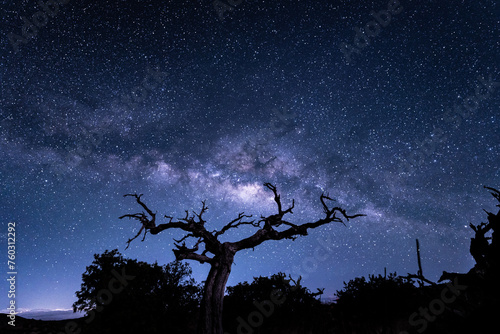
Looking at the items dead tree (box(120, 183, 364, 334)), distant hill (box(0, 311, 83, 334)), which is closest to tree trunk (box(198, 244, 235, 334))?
dead tree (box(120, 183, 364, 334))

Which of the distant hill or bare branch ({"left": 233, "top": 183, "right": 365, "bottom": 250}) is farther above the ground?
bare branch ({"left": 233, "top": 183, "right": 365, "bottom": 250})

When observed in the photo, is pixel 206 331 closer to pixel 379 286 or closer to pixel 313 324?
pixel 313 324

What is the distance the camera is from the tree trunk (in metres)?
12.0

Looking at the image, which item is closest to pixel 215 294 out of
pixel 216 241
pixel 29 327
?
pixel 216 241

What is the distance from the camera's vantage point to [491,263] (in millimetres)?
1605

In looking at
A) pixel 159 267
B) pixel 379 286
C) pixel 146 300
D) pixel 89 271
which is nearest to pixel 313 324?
pixel 379 286

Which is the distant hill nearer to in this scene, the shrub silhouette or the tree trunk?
the shrub silhouette

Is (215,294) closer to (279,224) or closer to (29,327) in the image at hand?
(279,224)

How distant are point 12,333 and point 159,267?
8.51m

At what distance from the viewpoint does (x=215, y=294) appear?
12.8 metres

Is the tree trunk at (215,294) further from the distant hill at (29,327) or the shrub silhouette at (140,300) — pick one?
the distant hill at (29,327)

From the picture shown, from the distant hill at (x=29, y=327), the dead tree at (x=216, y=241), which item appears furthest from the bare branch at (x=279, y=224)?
the distant hill at (x=29, y=327)

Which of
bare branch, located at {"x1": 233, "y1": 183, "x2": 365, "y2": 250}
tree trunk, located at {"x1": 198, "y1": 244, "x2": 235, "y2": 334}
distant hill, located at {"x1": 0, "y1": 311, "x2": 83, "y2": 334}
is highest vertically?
bare branch, located at {"x1": 233, "y1": 183, "x2": 365, "y2": 250}

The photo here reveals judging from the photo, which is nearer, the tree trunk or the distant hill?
the tree trunk
